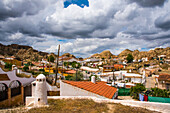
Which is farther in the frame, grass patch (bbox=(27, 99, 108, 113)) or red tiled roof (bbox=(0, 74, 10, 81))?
red tiled roof (bbox=(0, 74, 10, 81))

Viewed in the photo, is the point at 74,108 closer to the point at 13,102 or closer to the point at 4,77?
the point at 13,102

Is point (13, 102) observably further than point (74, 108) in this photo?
Yes

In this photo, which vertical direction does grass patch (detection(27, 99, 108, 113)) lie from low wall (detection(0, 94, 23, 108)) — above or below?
above

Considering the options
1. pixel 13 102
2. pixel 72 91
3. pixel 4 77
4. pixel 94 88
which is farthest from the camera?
pixel 4 77

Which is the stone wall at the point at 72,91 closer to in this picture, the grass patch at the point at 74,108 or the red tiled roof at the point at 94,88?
the red tiled roof at the point at 94,88

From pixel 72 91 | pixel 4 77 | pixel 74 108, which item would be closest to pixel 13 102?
pixel 4 77

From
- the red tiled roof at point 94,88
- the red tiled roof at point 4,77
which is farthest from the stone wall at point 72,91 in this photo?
the red tiled roof at point 4,77

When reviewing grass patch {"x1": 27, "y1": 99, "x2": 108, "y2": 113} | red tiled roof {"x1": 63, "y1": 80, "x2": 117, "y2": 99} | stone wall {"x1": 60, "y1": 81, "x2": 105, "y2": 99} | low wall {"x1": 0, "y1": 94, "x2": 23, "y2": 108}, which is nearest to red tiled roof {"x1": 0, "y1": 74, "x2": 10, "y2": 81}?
low wall {"x1": 0, "y1": 94, "x2": 23, "y2": 108}

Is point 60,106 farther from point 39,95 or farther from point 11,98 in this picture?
point 11,98

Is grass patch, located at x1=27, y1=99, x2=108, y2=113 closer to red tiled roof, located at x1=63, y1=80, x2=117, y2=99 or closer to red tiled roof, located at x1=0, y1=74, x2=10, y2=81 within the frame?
red tiled roof, located at x1=63, y1=80, x2=117, y2=99

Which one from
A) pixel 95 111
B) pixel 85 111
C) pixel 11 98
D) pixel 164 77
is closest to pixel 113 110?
pixel 95 111

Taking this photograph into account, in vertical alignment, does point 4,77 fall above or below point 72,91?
above

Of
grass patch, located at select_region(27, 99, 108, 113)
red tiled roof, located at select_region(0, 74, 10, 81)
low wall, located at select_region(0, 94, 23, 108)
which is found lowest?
low wall, located at select_region(0, 94, 23, 108)

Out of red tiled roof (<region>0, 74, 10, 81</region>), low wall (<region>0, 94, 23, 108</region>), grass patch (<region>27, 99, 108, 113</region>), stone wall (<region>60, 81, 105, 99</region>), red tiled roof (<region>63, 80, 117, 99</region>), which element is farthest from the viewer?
red tiled roof (<region>0, 74, 10, 81</region>)
